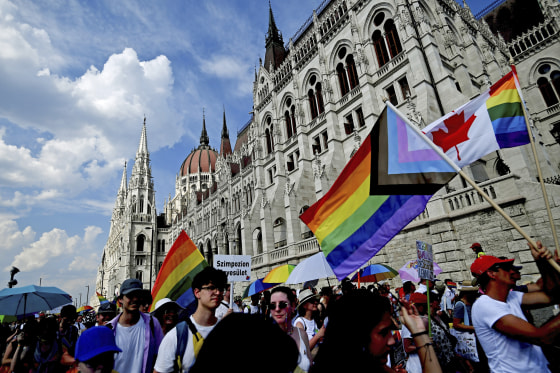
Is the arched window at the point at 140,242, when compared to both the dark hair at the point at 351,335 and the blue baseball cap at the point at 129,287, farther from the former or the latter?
the dark hair at the point at 351,335

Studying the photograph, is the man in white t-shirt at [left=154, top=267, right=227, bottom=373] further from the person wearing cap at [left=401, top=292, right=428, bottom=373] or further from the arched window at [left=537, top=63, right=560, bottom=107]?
the arched window at [left=537, top=63, right=560, bottom=107]

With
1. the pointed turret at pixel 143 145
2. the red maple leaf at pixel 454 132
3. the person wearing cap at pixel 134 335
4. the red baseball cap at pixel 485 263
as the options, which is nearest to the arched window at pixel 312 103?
the red maple leaf at pixel 454 132

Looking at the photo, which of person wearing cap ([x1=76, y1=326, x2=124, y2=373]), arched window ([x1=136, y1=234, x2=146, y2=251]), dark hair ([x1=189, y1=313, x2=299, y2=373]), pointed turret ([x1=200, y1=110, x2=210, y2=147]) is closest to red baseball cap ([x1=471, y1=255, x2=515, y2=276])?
dark hair ([x1=189, y1=313, x2=299, y2=373])

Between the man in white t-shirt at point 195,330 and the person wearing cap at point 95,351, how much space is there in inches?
14.8

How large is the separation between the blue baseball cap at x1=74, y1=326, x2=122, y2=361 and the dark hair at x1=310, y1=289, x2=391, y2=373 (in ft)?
5.67

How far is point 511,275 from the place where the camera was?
2494mm

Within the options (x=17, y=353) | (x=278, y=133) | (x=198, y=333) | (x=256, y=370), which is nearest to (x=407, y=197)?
(x=198, y=333)

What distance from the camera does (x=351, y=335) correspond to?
1.61 meters

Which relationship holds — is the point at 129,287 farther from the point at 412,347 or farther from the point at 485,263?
the point at 485,263

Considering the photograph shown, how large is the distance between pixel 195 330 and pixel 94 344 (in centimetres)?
76

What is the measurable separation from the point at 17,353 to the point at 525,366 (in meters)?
5.70

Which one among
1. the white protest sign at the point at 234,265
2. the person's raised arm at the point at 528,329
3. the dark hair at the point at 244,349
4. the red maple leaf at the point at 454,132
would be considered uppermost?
the red maple leaf at the point at 454,132

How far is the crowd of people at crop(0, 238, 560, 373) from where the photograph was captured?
1.02m

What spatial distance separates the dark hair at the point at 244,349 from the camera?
0.98 meters
